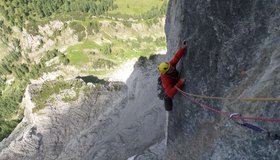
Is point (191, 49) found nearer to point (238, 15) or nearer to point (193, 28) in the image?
point (193, 28)

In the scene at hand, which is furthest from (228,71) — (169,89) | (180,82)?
(169,89)

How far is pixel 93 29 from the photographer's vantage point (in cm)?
7769

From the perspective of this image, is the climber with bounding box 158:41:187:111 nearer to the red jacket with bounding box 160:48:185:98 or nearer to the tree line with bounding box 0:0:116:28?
the red jacket with bounding box 160:48:185:98

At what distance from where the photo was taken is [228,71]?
52.4 ft

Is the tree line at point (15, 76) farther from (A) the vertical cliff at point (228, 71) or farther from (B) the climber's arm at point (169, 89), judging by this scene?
(A) the vertical cliff at point (228, 71)

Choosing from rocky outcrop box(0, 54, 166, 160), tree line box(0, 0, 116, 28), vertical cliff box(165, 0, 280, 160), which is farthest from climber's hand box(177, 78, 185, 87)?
tree line box(0, 0, 116, 28)

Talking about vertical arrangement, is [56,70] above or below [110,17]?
below

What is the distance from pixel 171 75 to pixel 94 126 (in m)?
30.2

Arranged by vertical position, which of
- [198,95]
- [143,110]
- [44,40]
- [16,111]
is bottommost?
[16,111]

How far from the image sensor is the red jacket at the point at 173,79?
1883 cm

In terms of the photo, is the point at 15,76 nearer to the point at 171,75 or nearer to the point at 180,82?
the point at 171,75

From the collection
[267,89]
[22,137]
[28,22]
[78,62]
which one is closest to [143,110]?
[22,137]

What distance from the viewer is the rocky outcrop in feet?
147

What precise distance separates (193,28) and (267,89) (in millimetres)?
6078
